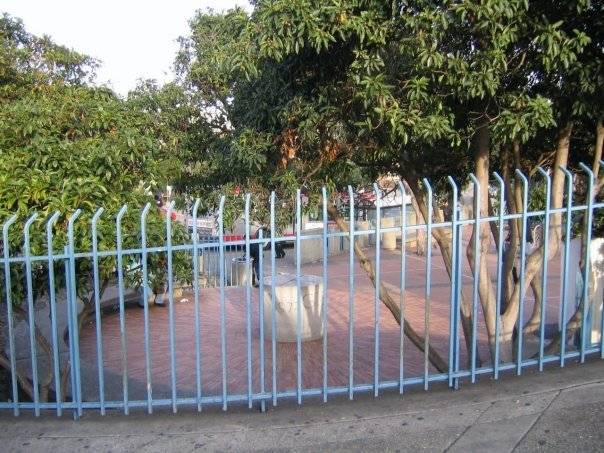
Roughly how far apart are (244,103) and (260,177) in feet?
2.92

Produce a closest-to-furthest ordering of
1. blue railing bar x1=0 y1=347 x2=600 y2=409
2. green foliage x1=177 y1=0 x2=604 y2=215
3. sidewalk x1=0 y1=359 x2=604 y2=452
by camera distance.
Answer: sidewalk x1=0 y1=359 x2=604 y2=452, blue railing bar x1=0 y1=347 x2=600 y2=409, green foliage x1=177 y1=0 x2=604 y2=215

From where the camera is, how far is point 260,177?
205 inches

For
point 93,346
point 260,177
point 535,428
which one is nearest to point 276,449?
point 535,428

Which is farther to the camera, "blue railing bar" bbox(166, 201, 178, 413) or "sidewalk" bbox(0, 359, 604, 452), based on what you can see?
"blue railing bar" bbox(166, 201, 178, 413)

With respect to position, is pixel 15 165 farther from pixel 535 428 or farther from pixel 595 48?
pixel 595 48

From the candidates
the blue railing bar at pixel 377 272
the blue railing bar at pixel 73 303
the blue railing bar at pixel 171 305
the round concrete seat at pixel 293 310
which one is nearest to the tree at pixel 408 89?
the blue railing bar at pixel 377 272

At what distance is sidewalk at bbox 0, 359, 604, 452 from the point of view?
3402mm

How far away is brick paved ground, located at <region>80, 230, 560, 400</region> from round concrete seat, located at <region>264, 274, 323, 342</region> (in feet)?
0.55

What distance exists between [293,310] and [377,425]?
5.14 meters

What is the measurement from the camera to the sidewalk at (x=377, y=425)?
3402 millimetres

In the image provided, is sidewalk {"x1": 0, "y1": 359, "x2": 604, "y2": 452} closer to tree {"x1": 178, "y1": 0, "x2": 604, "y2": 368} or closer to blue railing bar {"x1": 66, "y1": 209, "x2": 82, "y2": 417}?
blue railing bar {"x1": 66, "y1": 209, "x2": 82, "y2": 417}

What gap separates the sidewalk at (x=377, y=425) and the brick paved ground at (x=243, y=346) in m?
2.58

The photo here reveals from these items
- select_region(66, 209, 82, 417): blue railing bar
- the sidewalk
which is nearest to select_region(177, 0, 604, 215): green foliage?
select_region(66, 209, 82, 417): blue railing bar

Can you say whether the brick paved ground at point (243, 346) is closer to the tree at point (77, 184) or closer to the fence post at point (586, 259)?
the tree at point (77, 184)
